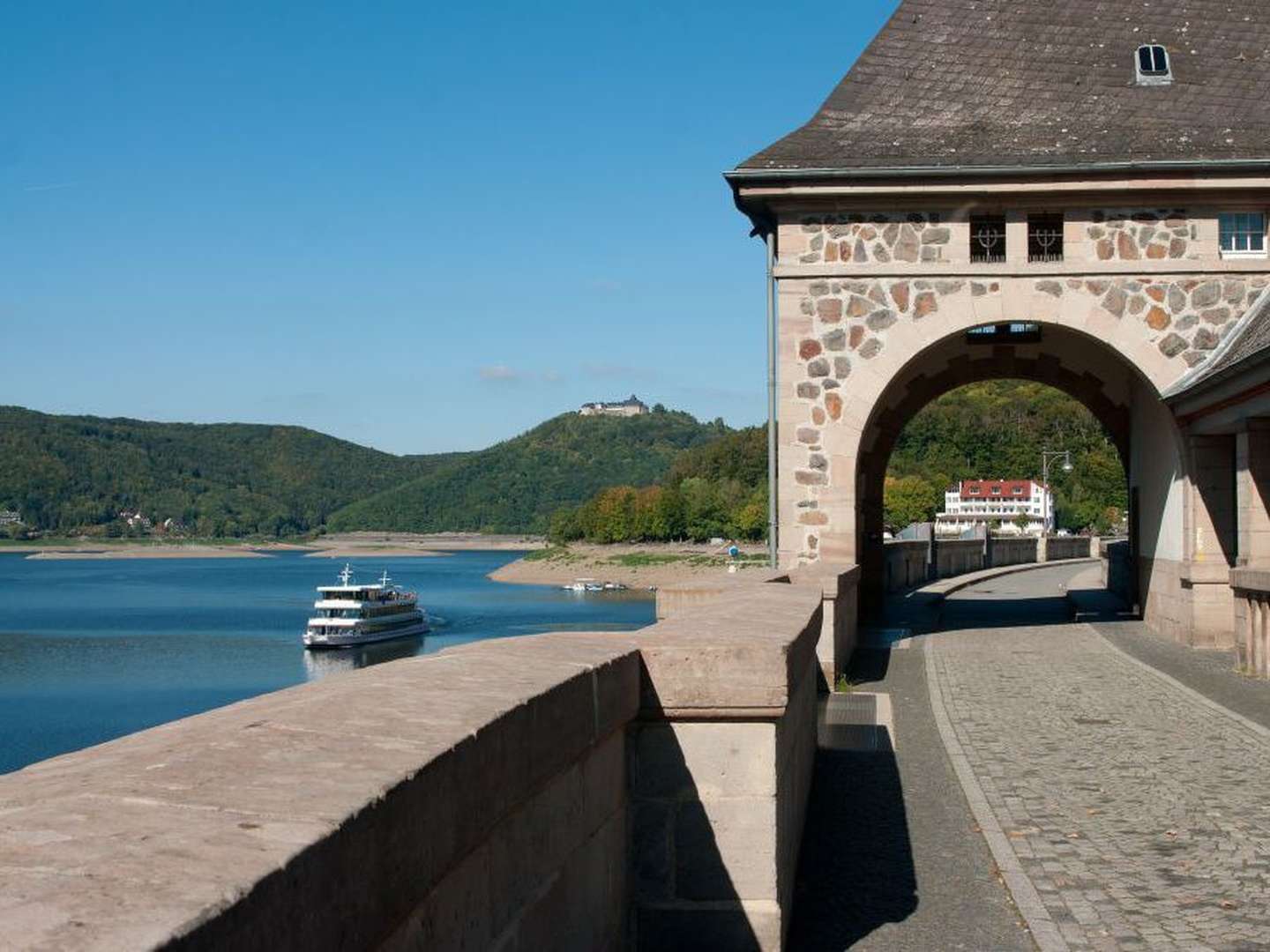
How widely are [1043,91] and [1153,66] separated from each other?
1367 mm

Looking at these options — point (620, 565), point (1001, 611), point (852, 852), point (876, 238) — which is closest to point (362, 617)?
point (1001, 611)

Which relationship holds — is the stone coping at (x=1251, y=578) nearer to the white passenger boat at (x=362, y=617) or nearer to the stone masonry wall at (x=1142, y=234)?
the stone masonry wall at (x=1142, y=234)

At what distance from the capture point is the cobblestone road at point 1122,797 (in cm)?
589

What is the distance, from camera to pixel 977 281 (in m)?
17.3

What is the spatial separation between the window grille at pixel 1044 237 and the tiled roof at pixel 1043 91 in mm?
847

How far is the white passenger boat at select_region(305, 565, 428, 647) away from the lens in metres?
72.0

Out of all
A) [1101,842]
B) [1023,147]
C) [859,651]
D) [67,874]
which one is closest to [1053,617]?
[859,651]

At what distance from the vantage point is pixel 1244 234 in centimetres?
1725

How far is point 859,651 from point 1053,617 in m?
6.93

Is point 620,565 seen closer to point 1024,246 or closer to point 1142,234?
point 1024,246

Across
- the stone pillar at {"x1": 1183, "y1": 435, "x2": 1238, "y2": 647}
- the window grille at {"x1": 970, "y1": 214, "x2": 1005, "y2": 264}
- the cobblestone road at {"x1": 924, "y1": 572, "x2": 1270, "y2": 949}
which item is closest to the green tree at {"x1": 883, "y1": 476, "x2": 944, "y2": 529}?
the stone pillar at {"x1": 1183, "y1": 435, "x2": 1238, "y2": 647}

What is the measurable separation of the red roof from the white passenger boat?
147ft

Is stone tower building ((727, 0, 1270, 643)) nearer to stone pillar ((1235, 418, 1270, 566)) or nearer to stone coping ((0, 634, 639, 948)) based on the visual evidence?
stone pillar ((1235, 418, 1270, 566))

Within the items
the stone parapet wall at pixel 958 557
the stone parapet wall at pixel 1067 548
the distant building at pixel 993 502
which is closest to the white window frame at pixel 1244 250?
the stone parapet wall at pixel 958 557
